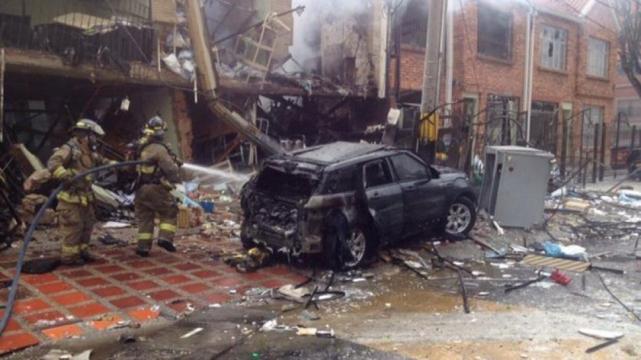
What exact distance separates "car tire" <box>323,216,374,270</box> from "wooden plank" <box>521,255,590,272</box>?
2.41m

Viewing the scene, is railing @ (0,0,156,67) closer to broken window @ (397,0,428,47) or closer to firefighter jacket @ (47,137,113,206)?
firefighter jacket @ (47,137,113,206)

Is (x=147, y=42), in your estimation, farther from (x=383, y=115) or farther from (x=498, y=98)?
(x=498, y=98)

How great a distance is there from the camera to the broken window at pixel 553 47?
19.8 meters

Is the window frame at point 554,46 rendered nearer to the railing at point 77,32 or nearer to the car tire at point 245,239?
the railing at point 77,32

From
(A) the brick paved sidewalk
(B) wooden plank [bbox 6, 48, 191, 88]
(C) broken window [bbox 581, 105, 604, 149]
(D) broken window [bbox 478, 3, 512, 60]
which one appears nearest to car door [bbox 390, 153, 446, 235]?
(A) the brick paved sidewalk

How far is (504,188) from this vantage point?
32.4 ft

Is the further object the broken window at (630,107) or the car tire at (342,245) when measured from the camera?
the broken window at (630,107)

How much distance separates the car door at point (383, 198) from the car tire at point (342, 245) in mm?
306

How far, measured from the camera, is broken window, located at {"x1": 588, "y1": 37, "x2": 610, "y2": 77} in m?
22.2

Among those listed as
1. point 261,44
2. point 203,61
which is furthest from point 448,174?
point 261,44

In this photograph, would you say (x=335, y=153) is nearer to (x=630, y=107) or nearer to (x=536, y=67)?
(x=536, y=67)

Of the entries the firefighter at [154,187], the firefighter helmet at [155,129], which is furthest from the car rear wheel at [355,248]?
the firefighter helmet at [155,129]

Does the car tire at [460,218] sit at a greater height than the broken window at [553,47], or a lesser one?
lesser

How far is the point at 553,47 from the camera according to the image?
2022cm
